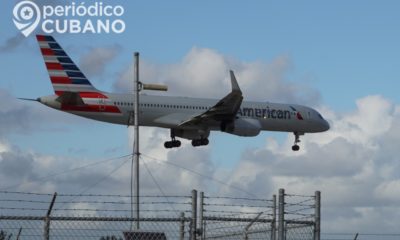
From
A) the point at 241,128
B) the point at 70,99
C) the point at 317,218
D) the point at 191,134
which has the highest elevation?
the point at 70,99

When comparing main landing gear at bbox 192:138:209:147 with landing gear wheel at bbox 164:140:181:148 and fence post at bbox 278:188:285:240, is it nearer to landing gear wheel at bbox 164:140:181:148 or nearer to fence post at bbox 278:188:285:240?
landing gear wheel at bbox 164:140:181:148

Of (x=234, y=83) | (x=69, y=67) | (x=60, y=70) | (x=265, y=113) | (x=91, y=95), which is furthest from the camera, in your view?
(x=265, y=113)

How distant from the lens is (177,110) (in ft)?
199

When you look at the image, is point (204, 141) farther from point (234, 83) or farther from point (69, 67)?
point (69, 67)

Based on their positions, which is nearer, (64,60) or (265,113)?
Answer: (64,60)

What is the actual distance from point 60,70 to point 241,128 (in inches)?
497

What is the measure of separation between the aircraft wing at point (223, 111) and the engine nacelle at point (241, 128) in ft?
1.46

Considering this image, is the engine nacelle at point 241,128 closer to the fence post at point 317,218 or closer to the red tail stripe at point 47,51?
the red tail stripe at point 47,51

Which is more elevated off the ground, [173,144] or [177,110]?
[177,110]

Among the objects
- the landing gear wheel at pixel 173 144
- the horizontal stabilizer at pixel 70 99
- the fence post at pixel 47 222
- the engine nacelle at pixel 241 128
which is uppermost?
the horizontal stabilizer at pixel 70 99

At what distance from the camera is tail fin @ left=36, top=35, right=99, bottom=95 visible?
60625mm

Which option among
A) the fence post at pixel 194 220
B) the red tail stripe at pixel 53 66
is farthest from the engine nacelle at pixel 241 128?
the fence post at pixel 194 220

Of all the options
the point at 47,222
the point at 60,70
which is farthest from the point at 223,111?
the point at 47,222

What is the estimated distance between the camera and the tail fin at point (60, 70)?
199 ft
